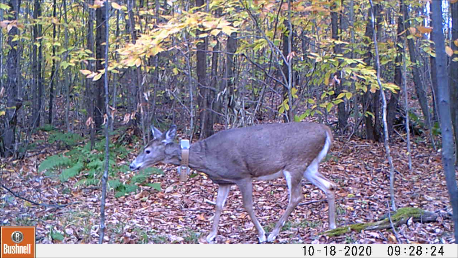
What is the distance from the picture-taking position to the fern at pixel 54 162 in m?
10.1

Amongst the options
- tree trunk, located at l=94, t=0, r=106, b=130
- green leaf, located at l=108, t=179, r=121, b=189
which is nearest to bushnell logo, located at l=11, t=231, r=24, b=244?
green leaf, located at l=108, t=179, r=121, b=189

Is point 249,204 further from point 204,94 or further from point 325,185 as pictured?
point 204,94

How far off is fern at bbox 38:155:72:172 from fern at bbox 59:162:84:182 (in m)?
0.40

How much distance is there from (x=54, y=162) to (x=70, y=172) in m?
0.81

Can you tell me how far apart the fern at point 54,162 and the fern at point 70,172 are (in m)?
0.40

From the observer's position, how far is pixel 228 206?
805 centimetres

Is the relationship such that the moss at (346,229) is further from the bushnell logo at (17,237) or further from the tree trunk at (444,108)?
the bushnell logo at (17,237)

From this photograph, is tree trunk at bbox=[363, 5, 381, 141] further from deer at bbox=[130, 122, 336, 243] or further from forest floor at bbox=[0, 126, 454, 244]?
deer at bbox=[130, 122, 336, 243]

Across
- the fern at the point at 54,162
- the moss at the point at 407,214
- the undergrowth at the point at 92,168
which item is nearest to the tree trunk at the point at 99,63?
the undergrowth at the point at 92,168

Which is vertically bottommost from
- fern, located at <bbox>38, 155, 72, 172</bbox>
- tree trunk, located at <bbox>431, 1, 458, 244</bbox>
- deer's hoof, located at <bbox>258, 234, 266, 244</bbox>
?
fern, located at <bbox>38, 155, 72, 172</bbox>

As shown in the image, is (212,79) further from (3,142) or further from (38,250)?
(38,250)

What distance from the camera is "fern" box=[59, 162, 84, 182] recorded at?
9.59m

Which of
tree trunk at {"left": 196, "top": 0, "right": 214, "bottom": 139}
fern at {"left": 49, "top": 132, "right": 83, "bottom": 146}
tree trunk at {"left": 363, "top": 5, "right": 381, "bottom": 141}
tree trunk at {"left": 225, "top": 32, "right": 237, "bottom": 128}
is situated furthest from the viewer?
fern at {"left": 49, "top": 132, "right": 83, "bottom": 146}

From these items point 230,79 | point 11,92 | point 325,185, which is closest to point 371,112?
point 230,79
